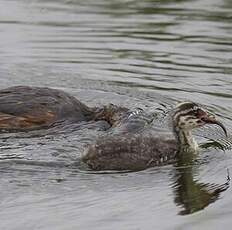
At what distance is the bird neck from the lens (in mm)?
10110

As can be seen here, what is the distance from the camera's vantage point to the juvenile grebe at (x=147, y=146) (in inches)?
379

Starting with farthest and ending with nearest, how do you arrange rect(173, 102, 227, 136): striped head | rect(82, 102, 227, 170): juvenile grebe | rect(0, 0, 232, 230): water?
rect(173, 102, 227, 136): striped head → rect(82, 102, 227, 170): juvenile grebe → rect(0, 0, 232, 230): water

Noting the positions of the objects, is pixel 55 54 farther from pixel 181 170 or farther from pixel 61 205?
pixel 61 205

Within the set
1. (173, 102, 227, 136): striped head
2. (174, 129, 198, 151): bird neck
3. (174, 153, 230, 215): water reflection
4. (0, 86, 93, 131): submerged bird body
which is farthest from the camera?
(0, 86, 93, 131): submerged bird body

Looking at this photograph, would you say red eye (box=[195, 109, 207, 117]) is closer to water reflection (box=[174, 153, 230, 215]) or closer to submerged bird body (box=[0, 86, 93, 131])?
water reflection (box=[174, 153, 230, 215])

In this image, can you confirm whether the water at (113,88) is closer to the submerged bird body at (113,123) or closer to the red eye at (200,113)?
the submerged bird body at (113,123)

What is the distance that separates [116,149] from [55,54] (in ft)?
16.3

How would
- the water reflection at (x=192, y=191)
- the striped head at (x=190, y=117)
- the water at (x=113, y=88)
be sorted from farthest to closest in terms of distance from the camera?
the striped head at (x=190, y=117)
the water reflection at (x=192, y=191)
the water at (x=113, y=88)

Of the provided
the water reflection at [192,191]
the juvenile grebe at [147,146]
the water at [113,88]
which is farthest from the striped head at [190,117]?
the water reflection at [192,191]

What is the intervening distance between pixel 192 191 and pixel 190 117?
1434 millimetres

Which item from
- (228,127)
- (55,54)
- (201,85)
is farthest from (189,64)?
(228,127)

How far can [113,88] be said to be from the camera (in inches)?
493

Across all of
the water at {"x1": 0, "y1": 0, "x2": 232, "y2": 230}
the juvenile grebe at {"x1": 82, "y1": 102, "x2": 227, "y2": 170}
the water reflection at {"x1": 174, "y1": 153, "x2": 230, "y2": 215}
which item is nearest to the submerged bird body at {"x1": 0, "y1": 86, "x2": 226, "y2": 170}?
the juvenile grebe at {"x1": 82, "y1": 102, "x2": 227, "y2": 170}

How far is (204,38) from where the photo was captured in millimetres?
15180
